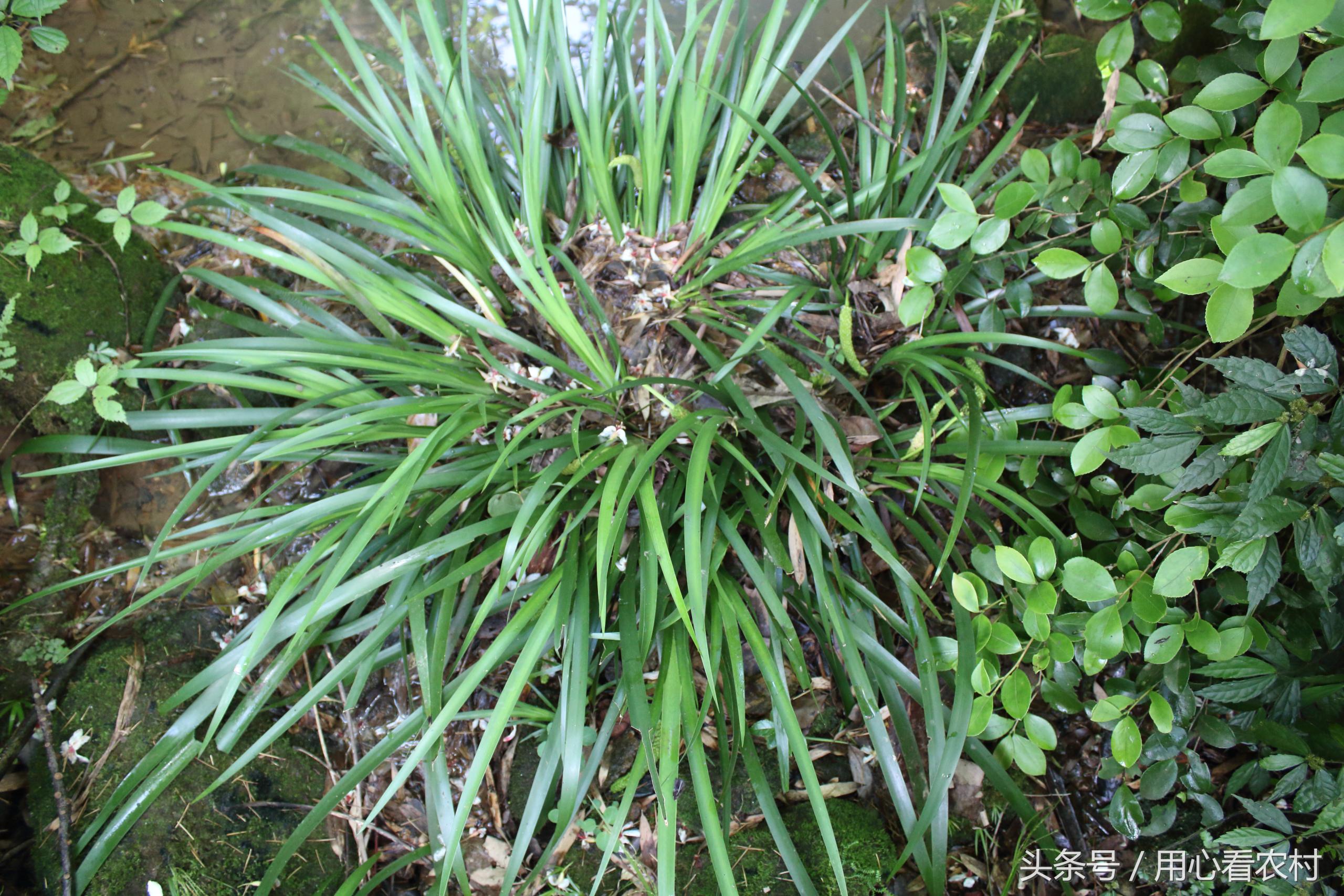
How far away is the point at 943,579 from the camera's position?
1.54 m

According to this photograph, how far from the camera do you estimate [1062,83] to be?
1814 millimetres

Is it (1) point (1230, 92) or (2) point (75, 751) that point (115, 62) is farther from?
(1) point (1230, 92)

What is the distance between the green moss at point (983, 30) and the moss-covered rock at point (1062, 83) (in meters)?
0.06

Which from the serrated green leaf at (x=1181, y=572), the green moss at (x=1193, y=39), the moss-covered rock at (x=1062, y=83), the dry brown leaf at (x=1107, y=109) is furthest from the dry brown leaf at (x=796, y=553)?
the green moss at (x=1193, y=39)

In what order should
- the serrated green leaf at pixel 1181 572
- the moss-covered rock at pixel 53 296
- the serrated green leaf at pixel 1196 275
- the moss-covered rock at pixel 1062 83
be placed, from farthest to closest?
1. the moss-covered rock at pixel 1062 83
2. the moss-covered rock at pixel 53 296
3. the serrated green leaf at pixel 1181 572
4. the serrated green leaf at pixel 1196 275

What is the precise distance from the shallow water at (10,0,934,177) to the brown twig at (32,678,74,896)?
149 centimetres

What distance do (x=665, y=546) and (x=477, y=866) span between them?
0.93m

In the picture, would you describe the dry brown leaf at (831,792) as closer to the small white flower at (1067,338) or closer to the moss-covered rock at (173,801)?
the moss-covered rock at (173,801)

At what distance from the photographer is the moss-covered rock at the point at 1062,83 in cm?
180

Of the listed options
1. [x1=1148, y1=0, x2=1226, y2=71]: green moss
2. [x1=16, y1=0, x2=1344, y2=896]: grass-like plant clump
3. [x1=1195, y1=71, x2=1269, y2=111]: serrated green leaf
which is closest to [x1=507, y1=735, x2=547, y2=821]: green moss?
[x1=16, y1=0, x2=1344, y2=896]: grass-like plant clump

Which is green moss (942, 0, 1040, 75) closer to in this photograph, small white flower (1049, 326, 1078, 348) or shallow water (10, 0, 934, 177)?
shallow water (10, 0, 934, 177)

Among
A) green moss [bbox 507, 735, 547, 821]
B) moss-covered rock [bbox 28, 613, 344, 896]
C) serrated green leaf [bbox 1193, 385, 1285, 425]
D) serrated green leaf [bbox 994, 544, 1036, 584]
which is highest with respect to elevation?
serrated green leaf [bbox 1193, 385, 1285, 425]

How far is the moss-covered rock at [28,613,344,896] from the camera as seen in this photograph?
145cm

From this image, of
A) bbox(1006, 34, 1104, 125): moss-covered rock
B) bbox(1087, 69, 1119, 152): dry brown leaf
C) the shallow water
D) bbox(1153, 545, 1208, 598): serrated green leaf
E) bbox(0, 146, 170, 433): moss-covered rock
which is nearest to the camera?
bbox(1153, 545, 1208, 598): serrated green leaf
